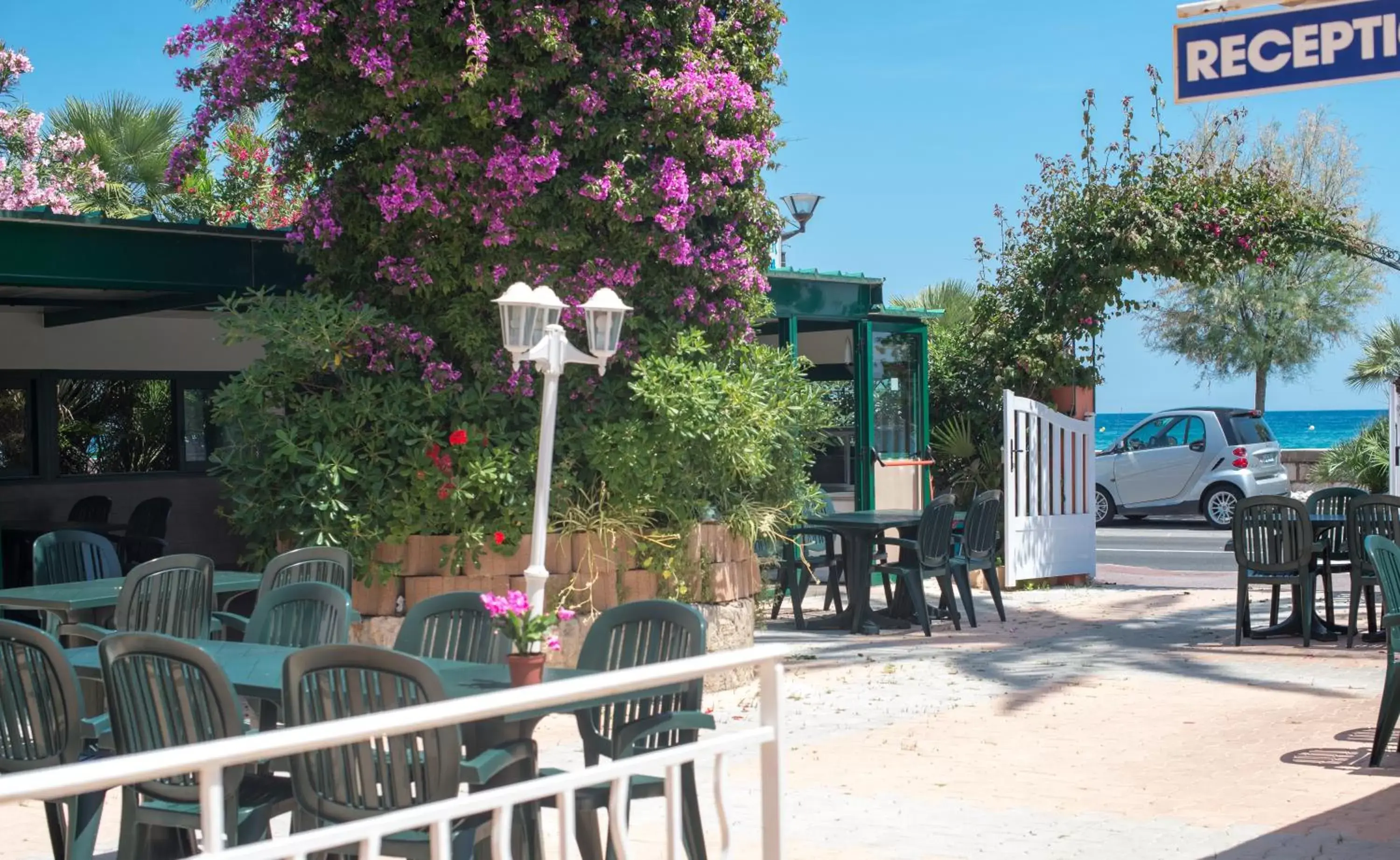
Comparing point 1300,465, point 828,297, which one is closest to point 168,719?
point 828,297

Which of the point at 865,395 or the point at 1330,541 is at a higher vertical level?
the point at 865,395

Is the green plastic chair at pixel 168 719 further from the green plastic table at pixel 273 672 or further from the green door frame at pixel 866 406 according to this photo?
the green door frame at pixel 866 406

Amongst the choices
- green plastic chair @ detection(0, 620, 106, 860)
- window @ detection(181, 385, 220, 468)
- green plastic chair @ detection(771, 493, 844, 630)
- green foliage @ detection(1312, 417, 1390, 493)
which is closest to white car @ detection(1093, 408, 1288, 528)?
green foliage @ detection(1312, 417, 1390, 493)

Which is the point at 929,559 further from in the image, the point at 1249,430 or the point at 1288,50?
the point at 1249,430

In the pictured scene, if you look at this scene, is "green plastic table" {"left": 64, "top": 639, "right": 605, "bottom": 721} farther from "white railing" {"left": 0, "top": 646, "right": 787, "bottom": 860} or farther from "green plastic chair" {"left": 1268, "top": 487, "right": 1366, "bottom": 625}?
"green plastic chair" {"left": 1268, "top": 487, "right": 1366, "bottom": 625}

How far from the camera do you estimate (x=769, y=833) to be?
10.9 ft

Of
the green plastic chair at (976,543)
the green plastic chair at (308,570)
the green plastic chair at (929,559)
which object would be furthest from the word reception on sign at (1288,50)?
the green plastic chair at (976,543)

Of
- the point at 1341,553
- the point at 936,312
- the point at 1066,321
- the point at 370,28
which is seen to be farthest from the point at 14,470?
the point at 1341,553

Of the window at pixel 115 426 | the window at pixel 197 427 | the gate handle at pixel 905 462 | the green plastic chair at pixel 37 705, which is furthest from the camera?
the window at pixel 197 427

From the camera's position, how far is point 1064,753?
6637mm

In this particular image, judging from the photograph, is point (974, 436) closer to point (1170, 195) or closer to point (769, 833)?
point (1170, 195)

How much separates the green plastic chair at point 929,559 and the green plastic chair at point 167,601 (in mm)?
5266

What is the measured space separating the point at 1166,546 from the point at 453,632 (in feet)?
48.4

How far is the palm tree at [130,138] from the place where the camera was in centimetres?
2192
